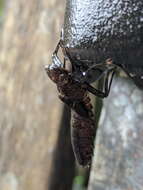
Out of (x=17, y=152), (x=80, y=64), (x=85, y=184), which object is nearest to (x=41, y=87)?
(x=17, y=152)

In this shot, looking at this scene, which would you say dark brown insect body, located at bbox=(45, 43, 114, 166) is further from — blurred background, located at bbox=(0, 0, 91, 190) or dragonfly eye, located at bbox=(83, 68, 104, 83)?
blurred background, located at bbox=(0, 0, 91, 190)

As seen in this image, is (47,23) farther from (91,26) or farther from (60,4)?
(91,26)

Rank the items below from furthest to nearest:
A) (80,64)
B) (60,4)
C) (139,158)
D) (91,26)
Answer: (60,4) < (139,158) < (80,64) < (91,26)

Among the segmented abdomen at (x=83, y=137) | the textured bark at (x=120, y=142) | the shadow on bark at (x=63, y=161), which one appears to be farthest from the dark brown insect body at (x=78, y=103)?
the shadow on bark at (x=63, y=161)

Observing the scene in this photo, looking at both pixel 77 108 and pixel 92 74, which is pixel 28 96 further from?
pixel 92 74

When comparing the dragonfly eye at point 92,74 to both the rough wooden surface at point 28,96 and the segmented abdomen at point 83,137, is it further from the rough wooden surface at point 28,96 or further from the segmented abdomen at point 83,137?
the rough wooden surface at point 28,96

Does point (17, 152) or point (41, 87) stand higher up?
point (41, 87)

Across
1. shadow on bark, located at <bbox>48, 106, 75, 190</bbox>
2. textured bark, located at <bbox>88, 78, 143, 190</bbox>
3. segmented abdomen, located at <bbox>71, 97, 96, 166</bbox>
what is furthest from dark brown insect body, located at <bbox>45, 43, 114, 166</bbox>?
shadow on bark, located at <bbox>48, 106, 75, 190</bbox>
